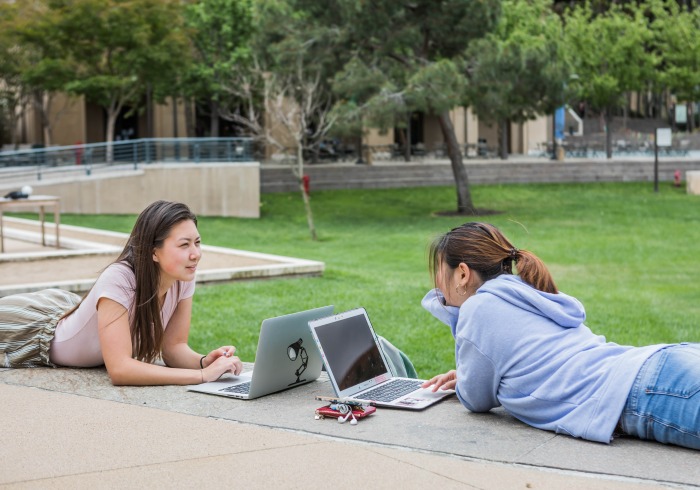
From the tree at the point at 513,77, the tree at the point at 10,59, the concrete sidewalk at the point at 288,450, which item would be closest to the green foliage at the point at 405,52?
the tree at the point at 513,77

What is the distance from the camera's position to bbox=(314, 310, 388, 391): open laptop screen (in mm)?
4770

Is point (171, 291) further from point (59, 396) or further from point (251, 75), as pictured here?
point (251, 75)

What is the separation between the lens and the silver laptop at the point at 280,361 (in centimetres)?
482

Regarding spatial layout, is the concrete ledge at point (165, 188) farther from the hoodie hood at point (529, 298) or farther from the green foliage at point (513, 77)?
the hoodie hood at point (529, 298)

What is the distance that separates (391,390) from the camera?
5.02 m

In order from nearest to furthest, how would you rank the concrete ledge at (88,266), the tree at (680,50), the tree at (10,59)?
the concrete ledge at (88,266) < the tree at (10,59) < the tree at (680,50)

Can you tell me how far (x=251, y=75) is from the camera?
36656mm

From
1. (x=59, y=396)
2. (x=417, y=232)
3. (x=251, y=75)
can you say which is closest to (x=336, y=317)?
(x=59, y=396)

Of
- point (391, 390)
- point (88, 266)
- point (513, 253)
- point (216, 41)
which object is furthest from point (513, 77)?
point (513, 253)

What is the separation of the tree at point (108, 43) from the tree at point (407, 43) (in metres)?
5.74

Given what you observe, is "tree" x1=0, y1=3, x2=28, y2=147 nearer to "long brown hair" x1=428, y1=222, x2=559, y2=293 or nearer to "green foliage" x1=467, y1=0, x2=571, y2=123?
"green foliage" x1=467, y1=0, x2=571, y2=123

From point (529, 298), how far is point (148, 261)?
77.8 inches

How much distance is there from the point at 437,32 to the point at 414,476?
26793 millimetres

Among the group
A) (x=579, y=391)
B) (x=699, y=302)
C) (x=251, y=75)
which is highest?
(x=251, y=75)
